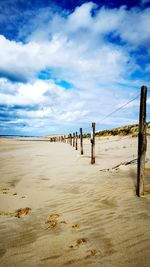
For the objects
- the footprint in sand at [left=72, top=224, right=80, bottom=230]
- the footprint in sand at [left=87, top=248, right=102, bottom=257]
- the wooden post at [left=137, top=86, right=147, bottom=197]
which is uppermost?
the wooden post at [left=137, top=86, right=147, bottom=197]

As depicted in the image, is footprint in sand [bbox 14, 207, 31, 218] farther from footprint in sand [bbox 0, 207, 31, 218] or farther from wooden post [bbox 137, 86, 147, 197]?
wooden post [bbox 137, 86, 147, 197]

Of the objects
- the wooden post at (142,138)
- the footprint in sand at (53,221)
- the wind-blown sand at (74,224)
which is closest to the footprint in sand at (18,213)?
the wind-blown sand at (74,224)

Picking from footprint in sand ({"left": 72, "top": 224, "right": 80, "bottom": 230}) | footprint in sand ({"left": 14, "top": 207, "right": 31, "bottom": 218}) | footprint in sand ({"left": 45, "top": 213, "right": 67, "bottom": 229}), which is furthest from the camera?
footprint in sand ({"left": 14, "top": 207, "right": 31, "bottom": 218})

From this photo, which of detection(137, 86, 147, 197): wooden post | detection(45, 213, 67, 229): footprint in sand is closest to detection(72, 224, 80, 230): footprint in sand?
detection(45, 213, 67, 229): footprint in sand

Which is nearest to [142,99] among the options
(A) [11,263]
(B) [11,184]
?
(A) [11,263]

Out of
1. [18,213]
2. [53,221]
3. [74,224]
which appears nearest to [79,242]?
[74,224]

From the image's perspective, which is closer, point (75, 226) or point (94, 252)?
point (94, 252)

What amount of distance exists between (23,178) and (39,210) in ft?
12.5

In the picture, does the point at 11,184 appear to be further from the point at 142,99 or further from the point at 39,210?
the point at 142,99

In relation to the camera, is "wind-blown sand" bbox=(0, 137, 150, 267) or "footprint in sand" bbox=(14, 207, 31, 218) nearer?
"wind-blown sand" bbox=(0, 137, 150, 267)

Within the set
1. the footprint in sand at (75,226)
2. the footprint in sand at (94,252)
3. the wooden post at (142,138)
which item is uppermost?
the wooden post at (142,138)

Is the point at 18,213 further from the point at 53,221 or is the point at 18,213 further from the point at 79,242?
the point at 79,242

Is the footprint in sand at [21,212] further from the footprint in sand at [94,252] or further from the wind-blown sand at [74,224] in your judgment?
the footprint in sand at [94,252]

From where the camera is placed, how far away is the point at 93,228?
13.7ft
